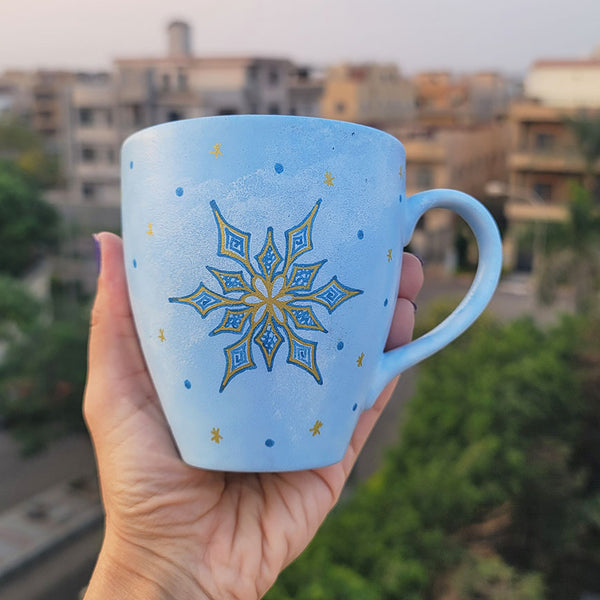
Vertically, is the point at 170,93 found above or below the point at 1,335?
above

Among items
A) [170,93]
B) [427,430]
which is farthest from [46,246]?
[427,430]

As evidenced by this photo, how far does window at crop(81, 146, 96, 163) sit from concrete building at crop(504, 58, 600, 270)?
688 cm

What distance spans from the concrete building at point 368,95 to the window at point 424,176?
3.59 ft

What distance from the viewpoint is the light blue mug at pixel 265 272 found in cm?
74

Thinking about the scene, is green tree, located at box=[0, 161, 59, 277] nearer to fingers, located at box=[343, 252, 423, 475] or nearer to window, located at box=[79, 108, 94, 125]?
window, located at box=[79, 108, 94, 125]

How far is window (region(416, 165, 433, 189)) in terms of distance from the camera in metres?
9.60

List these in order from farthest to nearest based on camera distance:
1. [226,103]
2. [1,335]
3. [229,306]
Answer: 1. [226,103]
2. [1,335]
3. [229,306]

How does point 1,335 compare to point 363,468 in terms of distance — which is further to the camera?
point 1,335

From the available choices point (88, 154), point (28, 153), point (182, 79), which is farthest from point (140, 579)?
point (28, 153)

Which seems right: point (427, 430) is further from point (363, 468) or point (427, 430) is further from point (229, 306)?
point (229, 306)

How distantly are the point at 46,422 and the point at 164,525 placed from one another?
234 inches

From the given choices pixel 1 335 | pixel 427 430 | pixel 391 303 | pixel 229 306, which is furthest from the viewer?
pixel 1 335

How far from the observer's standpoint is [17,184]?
1023 cm

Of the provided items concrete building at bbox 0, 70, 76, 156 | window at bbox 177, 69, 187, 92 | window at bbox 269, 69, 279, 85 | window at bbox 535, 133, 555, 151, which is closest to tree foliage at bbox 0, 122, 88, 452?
window at bbox 177, 69, 187, 92
